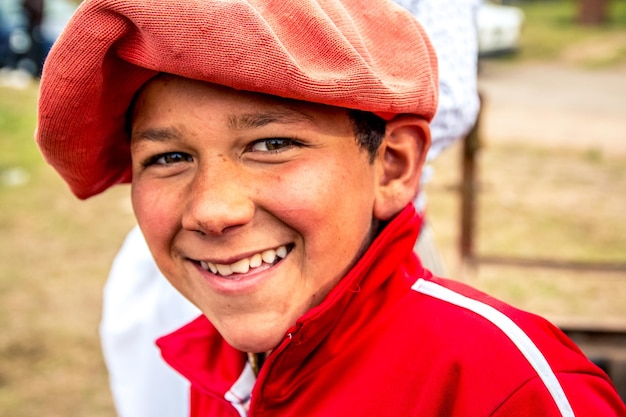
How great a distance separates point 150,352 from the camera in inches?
87.5

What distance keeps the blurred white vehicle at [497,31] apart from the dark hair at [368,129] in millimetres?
14429

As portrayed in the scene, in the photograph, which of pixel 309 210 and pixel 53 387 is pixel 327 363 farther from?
pixel 53 387

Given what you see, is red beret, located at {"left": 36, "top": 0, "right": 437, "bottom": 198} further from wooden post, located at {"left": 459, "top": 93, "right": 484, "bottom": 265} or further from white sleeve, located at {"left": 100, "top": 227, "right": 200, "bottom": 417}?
wooden post, located at {"left": 459, "top": 93, "right": 484, "bottom": 265}

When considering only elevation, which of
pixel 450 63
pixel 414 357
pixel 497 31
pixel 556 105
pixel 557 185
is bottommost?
pixel 497 31

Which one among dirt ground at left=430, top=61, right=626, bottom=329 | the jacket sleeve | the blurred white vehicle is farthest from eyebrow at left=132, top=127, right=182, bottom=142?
the blurred white vehicle

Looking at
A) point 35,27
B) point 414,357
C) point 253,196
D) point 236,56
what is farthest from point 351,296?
point 35,27

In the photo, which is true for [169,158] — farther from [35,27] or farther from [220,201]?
[35,27]

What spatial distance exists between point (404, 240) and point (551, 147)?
7993 mm

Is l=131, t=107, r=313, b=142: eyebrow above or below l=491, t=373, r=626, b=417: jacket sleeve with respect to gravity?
above

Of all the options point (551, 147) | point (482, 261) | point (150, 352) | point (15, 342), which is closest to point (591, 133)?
point (551, 147)

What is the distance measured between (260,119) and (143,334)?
3.50ft

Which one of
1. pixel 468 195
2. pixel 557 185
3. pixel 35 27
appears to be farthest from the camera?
pixel 35 27

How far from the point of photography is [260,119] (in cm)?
136

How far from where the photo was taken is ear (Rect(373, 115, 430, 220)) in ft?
5.02
